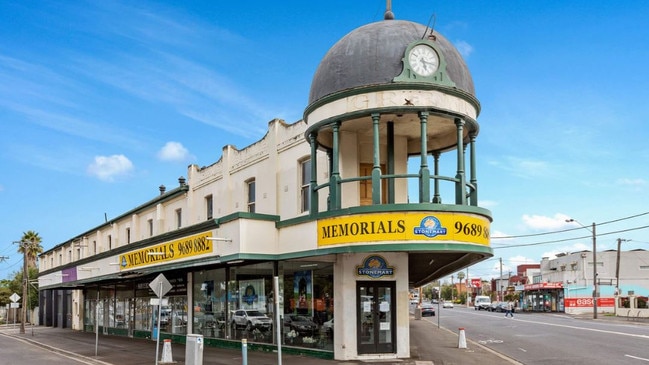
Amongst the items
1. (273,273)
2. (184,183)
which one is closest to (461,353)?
(273,273)

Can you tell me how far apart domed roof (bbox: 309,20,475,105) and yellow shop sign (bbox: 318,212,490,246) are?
12.3 ft

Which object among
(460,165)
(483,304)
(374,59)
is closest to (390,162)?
(460,165)

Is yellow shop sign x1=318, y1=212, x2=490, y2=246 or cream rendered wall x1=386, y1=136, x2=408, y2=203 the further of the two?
cream rendered wall x1=386, y1=136, x2=408, y2=203

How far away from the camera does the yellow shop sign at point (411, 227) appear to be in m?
17.2

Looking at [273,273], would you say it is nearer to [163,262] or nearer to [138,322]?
[163,262]

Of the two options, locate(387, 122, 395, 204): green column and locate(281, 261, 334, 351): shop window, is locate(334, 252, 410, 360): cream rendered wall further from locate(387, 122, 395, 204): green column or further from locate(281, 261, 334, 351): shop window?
locate(387, 122, 395, 204): green column

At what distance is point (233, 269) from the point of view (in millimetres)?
25156

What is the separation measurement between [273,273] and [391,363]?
19.0 feet

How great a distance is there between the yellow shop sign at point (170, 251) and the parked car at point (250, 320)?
3.05 metres

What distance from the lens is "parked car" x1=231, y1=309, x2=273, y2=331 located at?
75.4ft

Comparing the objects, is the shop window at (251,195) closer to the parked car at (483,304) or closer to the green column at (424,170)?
the green column at (424,170)

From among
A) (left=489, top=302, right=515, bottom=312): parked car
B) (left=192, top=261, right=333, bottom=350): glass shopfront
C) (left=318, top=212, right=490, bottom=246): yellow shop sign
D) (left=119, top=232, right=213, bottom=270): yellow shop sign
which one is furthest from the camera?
(left=489, top=302, right=515, bottom=312): parked car

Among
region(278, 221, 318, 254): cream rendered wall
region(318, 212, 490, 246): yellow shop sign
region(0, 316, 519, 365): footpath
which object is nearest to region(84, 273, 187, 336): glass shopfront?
region(0, 316, 519, 365): footpath

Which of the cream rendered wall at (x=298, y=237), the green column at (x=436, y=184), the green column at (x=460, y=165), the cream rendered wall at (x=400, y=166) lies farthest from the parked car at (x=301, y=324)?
the green column at (x=460, y=165)
